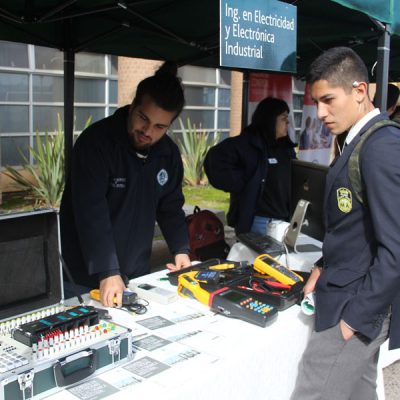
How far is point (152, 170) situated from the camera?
2217 millimetres

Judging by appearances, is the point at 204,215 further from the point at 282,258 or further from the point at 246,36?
the point at 246,36

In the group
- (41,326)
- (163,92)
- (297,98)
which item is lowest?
(41,326)

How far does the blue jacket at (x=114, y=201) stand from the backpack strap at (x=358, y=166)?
3.08ft

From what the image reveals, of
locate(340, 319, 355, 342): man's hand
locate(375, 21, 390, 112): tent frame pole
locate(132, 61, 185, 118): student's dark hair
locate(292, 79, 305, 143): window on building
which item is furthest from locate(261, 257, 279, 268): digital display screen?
locate(292, 79, 305, 143): window on building

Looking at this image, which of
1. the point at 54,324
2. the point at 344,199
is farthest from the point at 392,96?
the point at 54,324

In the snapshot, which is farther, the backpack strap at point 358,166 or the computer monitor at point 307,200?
the computer monitor at point 307,200

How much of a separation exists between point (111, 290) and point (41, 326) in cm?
56

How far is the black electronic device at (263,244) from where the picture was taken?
2.62 metres

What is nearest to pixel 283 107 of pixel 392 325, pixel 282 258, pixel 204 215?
pixel 204 215

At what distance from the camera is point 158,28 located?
386cm

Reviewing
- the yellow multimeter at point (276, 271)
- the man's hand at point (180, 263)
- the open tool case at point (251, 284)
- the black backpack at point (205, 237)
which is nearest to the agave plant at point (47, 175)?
the black backpack at point (205, 237)

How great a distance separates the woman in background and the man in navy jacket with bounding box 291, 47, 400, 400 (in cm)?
210

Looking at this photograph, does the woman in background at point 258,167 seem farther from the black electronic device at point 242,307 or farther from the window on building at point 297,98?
the window on building at point 297,98

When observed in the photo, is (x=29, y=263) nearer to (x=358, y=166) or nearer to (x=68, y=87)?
(x=358, y=166)
